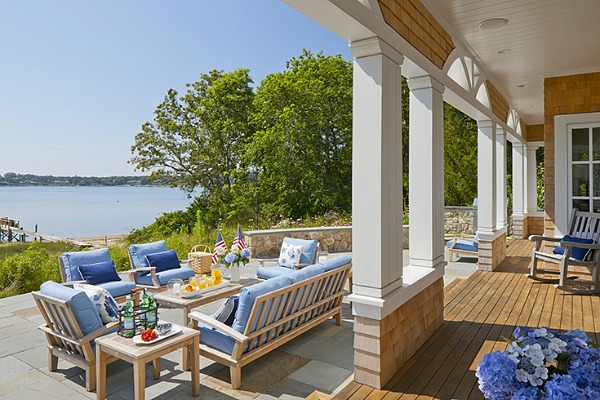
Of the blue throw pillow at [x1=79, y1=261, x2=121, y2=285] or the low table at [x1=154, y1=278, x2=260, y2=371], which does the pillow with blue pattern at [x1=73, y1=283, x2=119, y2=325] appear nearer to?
the low table at [x1=154, y1=278, x2=260, y2=371]

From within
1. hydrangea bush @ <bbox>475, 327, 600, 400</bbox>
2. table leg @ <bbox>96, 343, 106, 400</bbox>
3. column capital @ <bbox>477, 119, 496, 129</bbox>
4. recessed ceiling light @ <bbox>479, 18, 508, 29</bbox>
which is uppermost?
recessed ceiling light @ <bbox>479, 18, 508, 29</bbox>

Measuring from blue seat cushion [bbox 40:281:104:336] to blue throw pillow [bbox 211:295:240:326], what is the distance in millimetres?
1016

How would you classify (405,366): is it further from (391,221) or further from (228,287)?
(228,287)

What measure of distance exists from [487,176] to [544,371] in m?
6.06

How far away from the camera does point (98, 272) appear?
5316 millimetres

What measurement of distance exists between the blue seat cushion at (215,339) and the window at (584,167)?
250 inches

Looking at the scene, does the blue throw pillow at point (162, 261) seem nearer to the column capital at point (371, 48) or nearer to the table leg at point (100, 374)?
the table leg at point (100, 374)

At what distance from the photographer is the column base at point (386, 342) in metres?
2.92

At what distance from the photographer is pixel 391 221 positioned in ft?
10.0

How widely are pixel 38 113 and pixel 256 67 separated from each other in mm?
15828

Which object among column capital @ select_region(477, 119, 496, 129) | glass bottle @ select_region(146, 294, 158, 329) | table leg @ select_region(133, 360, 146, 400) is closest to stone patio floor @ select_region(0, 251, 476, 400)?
table leg @ select_region(133, 360, 146, 400)

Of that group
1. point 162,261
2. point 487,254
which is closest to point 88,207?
point 162,261

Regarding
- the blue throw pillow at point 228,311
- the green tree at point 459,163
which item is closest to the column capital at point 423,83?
the blue throw pillow at point 228,311

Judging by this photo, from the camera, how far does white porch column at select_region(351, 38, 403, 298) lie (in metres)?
2.91
